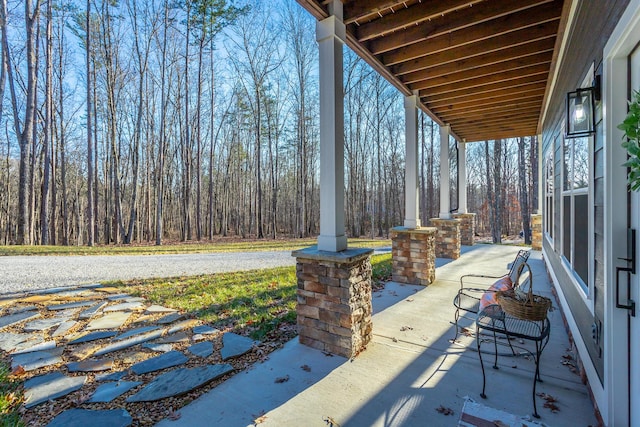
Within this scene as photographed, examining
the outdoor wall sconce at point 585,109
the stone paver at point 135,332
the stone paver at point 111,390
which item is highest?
the outdoor wall sconce at point 585,109

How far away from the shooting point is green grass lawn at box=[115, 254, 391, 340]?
335 cm

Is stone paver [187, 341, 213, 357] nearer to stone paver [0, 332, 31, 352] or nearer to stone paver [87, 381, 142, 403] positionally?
stone paver [87, 381, 142, 403]

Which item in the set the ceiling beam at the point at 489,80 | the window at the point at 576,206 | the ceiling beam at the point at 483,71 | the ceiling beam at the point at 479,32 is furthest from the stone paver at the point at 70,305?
the ceiling beam at the point at 489,80

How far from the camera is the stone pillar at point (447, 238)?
6.82 m

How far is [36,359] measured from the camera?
8.28 ft

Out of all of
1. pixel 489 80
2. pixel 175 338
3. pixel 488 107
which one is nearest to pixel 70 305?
pixel 175 338

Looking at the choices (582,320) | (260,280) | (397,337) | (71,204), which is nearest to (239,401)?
(397,337)

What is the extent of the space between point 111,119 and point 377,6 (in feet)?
48.6

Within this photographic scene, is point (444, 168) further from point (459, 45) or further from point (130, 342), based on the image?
point (130, 342)

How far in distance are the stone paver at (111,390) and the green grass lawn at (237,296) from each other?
43.5 inches

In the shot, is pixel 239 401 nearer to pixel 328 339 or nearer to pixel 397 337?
pixel 328 339

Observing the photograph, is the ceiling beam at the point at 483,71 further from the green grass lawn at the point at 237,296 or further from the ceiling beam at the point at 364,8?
the green grass lawn at the point at 237,296

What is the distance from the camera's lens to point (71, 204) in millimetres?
20984

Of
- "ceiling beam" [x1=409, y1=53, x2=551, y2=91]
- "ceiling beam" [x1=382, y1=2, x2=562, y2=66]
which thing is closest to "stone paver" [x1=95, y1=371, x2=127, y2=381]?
"ceiling beam" [x1=382, y1=2, x2=562, y2=66]
